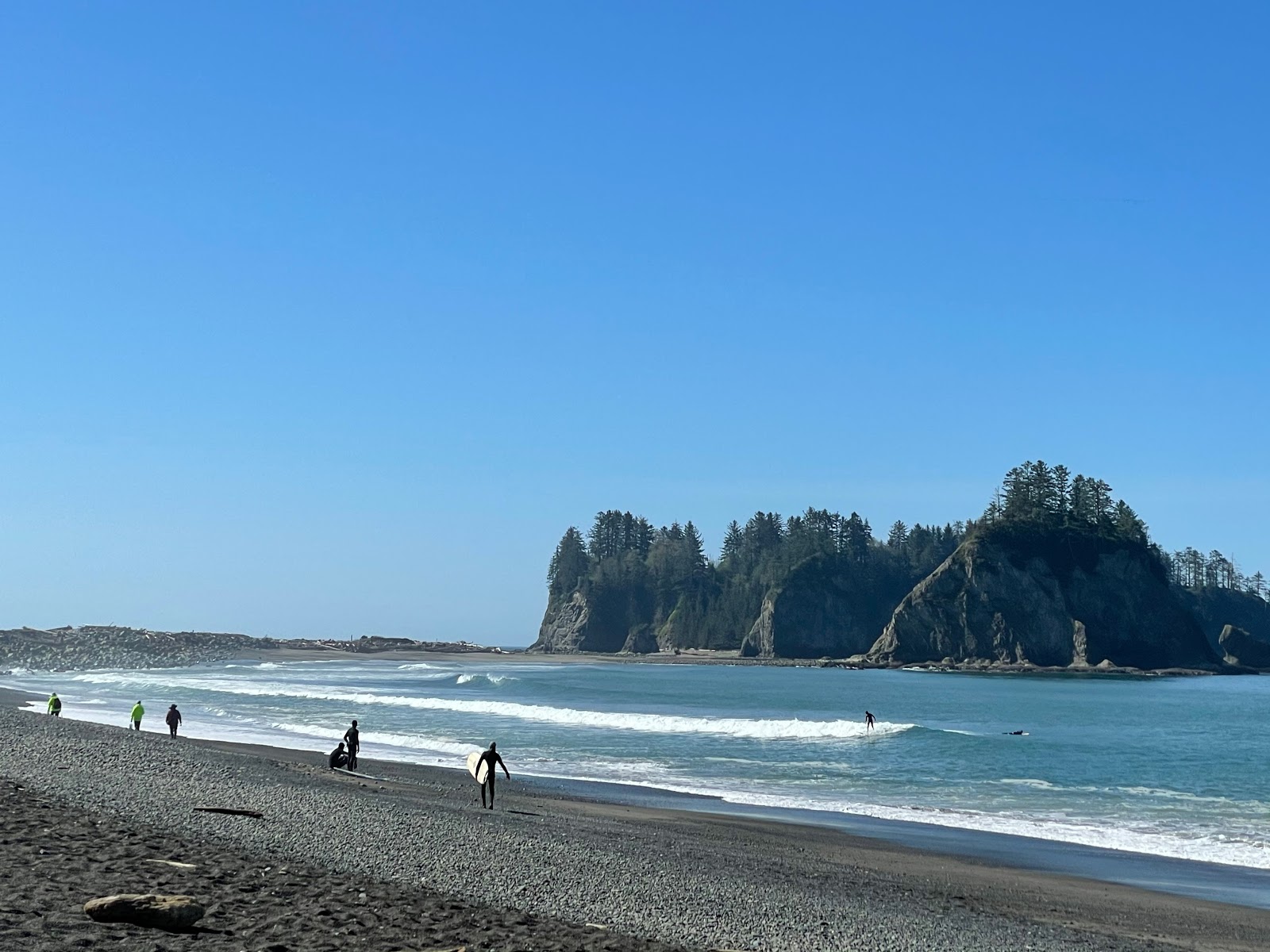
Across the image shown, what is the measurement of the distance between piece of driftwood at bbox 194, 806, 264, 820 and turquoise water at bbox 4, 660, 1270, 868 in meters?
13.9

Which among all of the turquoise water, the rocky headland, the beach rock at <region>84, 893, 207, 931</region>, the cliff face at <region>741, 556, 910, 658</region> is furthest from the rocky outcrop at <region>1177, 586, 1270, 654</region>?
the beach rock at <region>84, 893, 207, 931</region>

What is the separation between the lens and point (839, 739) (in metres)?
47.0

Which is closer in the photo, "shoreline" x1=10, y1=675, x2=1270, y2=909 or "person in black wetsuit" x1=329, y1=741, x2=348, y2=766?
"shoreline" x1=10, y1=675, x2=1270, y2=909

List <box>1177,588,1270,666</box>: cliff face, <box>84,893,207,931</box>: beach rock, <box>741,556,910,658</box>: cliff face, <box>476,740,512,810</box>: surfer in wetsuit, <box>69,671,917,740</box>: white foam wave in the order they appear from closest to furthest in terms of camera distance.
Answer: <box>84,893,207,931</box>: beach rock → <box>476,740,512,810</box>: surfer in wetsuit → <box>69,671,917,740</box>: white foam wave → <box>741,556,910,658</box>: cliff face → <box>1177,588,1270,666</box>: cliff face

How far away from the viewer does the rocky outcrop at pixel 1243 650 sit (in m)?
153

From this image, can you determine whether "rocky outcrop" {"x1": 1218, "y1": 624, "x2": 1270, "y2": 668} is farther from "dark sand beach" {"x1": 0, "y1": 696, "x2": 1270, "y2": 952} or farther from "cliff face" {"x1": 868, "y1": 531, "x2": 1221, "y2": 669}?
"dark sand beach" {"x1": 0, "y1": 696, "x2": 1270, "y2": 952}

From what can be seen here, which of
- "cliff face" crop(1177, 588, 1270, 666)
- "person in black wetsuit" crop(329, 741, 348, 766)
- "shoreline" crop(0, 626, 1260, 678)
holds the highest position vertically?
"cliff face" crop(1177, 588, 1270, 666)

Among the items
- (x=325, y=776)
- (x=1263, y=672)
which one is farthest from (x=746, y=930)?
(x=1263, y=672)

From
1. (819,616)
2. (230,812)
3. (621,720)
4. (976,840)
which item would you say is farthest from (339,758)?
(819,616)

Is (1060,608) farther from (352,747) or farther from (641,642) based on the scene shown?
(352,747)

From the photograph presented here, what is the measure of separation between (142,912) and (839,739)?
39914mm

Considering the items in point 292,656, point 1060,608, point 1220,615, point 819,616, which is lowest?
point 292,656

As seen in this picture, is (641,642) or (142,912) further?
(641,642)

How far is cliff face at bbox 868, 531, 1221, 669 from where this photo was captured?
135000mm
